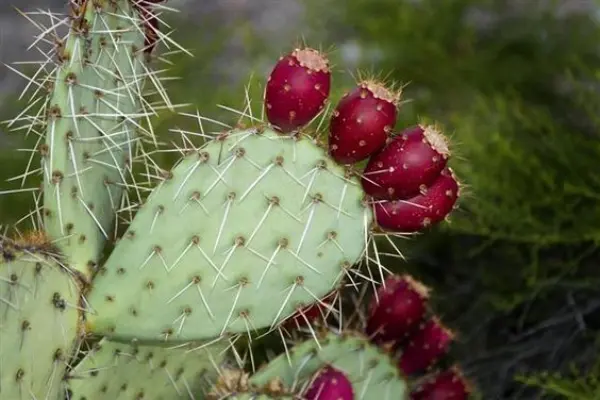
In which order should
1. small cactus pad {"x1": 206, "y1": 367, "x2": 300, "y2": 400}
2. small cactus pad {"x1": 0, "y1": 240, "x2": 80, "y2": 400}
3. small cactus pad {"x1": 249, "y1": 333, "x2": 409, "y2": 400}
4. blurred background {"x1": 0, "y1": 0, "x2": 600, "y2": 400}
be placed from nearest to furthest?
small cactus pad {"x1": 0, "y1": 240, "x2": 80, "y2": 400} < small cactus pad {"x1": 206, "y1": 367, "x2": 300, "y2": 400} < small cactus pad {"x1": 249, "y1": 333, "x2": 409, "y2": 400} < blurred background {"x1": 0, "y1": 0, "x2": 600, "y2": 400}

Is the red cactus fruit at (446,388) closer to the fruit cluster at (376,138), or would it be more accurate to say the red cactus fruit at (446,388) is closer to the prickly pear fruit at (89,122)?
the fruit cluster at (376,138)

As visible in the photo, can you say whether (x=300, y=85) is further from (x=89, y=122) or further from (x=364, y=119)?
(x=89, y=122)

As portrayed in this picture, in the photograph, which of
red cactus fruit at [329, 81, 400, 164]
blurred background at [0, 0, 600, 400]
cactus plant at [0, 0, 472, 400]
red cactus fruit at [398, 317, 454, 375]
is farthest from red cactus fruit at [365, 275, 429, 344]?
red cactus fruit at [329, 81, 400, 164]

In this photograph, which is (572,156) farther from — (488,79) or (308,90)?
(308,90)

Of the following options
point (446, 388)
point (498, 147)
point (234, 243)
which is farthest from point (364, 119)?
point (498, 147)

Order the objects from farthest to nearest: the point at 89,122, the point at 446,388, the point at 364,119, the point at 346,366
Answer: the point at 446,388 → the point at 346,366 → the point at 89,122 → the point at 364,119

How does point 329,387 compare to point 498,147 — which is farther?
point 498,147

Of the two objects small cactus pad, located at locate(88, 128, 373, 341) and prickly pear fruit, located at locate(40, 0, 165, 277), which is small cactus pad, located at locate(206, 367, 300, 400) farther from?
prickly pear fruit, located at locate(40, 0, 165, 277)
